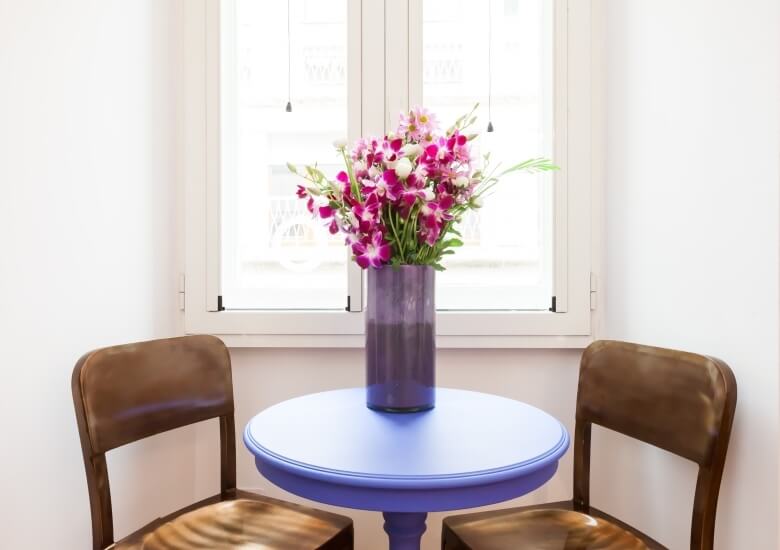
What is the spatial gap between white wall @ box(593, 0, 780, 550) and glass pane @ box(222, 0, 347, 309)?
895 mm

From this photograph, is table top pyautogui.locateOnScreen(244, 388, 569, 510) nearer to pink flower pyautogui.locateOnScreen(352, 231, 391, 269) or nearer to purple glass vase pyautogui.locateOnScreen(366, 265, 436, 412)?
purple glass vase pyautogui.locateOnScreen(366, 265, 436, 412)

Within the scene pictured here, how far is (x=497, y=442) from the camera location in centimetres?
96

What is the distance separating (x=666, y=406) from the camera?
116 cm

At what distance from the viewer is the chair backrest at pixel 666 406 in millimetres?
1026

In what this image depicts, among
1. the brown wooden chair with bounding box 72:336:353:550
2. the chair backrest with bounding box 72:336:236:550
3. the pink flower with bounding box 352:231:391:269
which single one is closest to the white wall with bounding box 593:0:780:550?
the pink flower with bounding box 352:231:391:269

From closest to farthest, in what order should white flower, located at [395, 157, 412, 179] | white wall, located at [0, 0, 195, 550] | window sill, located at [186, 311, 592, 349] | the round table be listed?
the round table < white flower, located at [395, 157, 412, 179] < white wall, located at [0, 0, 195, 550] < window sill, located at [186, 311, 592, 349]

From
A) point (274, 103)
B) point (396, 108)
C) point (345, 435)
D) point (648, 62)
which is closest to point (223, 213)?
point (274, 103)

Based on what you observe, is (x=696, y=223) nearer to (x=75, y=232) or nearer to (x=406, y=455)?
(x=406, y=455)

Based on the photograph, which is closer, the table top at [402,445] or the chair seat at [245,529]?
the table top at [402,445]

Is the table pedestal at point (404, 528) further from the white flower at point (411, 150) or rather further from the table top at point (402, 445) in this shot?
the white flower at point (411, 150)

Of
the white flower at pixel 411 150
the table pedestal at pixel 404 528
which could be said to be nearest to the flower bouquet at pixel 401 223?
the white flower at pixel 411 150

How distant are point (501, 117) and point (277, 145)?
0.77 meters

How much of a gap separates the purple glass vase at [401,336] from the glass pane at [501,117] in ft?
1.80

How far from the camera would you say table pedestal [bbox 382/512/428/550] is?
1.02 metres
